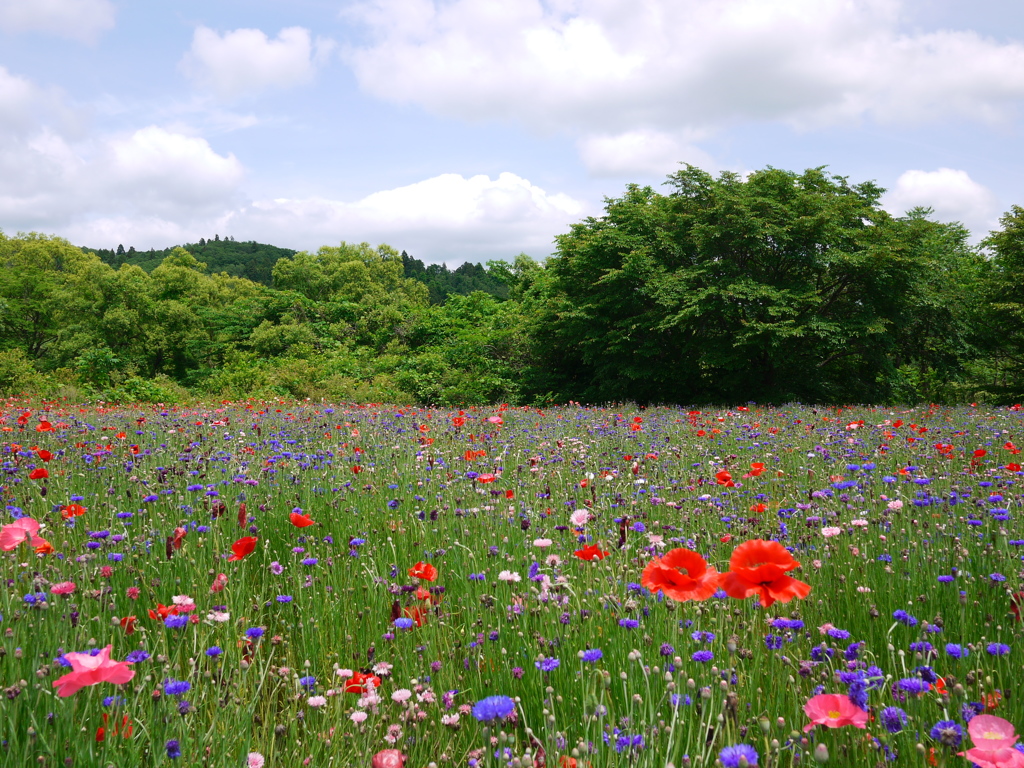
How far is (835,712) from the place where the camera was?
4.05 feet

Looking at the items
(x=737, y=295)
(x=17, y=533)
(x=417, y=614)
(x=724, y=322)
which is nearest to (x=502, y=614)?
(x=417, y=614)

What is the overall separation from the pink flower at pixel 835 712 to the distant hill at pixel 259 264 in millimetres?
79529

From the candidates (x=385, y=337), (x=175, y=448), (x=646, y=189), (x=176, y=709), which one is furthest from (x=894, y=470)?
(x=385, y=337)

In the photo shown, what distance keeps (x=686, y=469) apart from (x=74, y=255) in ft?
190

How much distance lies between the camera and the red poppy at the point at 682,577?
1480mm

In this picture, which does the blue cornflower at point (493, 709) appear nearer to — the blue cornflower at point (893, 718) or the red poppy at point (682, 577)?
the red poppy at point (682, 577)

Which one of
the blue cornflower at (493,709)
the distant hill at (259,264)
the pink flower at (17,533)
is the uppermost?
the distant hill at (259,264)

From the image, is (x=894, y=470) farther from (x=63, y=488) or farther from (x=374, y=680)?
(x=63, y=488)

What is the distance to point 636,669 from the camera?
6.03ft

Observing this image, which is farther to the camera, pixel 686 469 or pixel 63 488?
pixel 686 469

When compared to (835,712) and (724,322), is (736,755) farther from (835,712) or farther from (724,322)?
(724,322)

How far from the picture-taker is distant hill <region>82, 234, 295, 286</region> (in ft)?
291

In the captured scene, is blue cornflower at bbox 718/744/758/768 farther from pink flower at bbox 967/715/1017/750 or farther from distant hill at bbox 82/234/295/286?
distant hill at bbox 82/234/295/286

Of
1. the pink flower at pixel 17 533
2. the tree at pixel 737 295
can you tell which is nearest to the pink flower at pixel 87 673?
the pink flower at pixel 17 533
